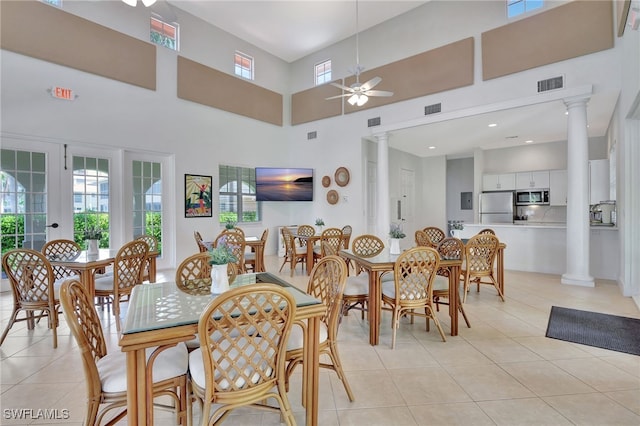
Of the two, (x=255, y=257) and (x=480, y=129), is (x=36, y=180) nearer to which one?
(x=255, y=257)

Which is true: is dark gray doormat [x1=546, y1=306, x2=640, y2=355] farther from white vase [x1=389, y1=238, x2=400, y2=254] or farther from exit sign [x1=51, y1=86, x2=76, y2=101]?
exit sign [x1=51, y1=86, x2=76, y2=101]

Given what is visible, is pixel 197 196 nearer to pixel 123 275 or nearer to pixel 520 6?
pixel 123 275

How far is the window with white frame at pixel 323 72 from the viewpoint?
821 cm

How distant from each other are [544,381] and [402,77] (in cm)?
606

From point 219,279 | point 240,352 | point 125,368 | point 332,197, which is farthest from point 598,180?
point 125,368

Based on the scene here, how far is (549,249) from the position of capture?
589cm

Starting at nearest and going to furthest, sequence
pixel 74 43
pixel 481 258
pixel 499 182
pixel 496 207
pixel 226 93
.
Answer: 1. pixel 481 258
2. pixel 74 43
3. pixel 226 93
4. pixel 496 207
5. pixel 499 182

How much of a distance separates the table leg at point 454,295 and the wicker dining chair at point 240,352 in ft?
7.05

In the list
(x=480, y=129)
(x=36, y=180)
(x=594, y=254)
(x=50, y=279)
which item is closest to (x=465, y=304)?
(x=594, y=254)

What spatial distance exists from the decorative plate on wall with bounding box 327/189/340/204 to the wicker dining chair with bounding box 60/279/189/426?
636 centimetres

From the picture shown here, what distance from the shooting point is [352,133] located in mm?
7629

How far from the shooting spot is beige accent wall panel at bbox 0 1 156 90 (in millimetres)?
4602

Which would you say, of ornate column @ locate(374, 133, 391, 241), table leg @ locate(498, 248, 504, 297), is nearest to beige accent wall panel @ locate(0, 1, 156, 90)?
ornate column @ locate(374, 133, 391, 241)

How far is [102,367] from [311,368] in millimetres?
1114
